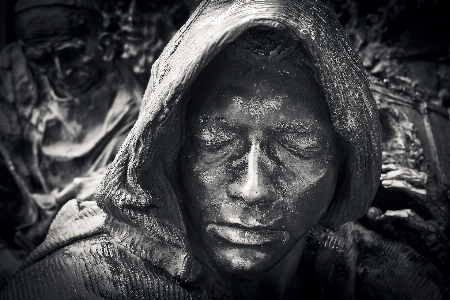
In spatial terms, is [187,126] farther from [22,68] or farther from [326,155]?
[22,68]

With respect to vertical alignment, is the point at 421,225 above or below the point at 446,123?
below

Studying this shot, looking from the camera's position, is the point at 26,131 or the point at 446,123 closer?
the point at 446,123

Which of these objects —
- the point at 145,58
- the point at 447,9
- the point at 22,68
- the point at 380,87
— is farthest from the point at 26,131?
the point at 447,9

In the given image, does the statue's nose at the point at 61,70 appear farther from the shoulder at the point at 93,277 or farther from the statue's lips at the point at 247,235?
the statue's lips at the point at 247,235

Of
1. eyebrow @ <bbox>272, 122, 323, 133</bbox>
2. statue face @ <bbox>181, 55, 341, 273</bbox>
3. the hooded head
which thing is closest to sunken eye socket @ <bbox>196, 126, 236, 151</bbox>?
statue face @ <bbox>181, 55, 341, 273</bbox>

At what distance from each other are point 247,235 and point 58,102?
2134 millimetres

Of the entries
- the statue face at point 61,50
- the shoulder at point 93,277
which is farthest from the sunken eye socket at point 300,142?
the statue face at point 61,50

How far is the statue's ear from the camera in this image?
131 inches

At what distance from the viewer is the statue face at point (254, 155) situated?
1399 mm

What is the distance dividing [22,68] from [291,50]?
235 cm

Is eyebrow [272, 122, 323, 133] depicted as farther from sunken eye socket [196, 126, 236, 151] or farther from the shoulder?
the shoulder

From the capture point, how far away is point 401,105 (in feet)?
7.43

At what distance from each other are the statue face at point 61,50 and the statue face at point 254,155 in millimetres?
1958

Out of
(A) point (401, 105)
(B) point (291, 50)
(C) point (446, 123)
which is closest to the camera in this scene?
(B) point (291, 50)
